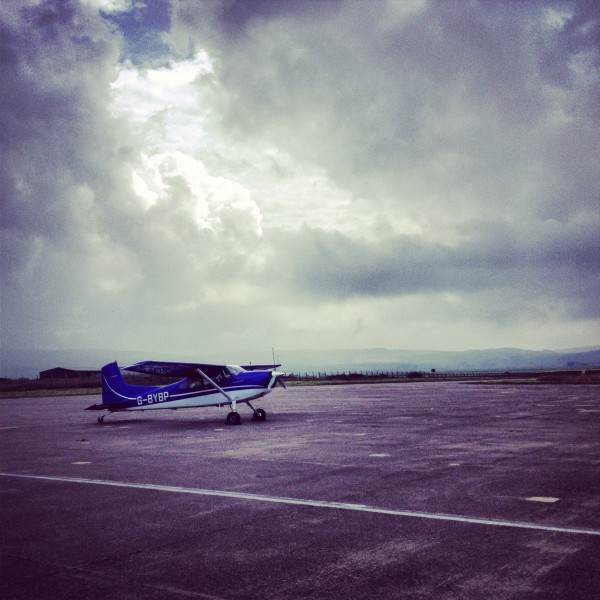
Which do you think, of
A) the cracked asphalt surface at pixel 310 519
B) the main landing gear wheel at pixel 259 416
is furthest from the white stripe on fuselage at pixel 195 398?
the cracked asphalt surface at pixel 310 519

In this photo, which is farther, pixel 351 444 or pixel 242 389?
pixel 242 389

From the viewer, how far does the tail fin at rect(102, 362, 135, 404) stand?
25281mm

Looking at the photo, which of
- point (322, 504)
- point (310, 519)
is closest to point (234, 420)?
point (322, 504)

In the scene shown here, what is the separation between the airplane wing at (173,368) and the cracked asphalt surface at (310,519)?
6.12 m

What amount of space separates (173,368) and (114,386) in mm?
4360

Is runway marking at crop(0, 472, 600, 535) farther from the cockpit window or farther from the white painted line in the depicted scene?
the cockpit window

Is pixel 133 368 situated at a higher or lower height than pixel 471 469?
higher

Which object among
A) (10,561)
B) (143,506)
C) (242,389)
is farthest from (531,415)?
(10,561)

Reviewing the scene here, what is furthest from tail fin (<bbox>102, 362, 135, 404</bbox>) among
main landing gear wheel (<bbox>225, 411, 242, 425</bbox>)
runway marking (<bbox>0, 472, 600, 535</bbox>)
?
runway marking (<bbox>0, 472, 600, 535</bbox>)

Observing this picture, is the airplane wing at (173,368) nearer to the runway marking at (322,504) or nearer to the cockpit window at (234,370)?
the cockpit window at (234,370)

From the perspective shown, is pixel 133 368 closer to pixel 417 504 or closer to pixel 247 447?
pixel 247 447

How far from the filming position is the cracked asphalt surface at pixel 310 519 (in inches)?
210

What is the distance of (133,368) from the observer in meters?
22.3

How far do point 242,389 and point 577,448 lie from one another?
12.4m
